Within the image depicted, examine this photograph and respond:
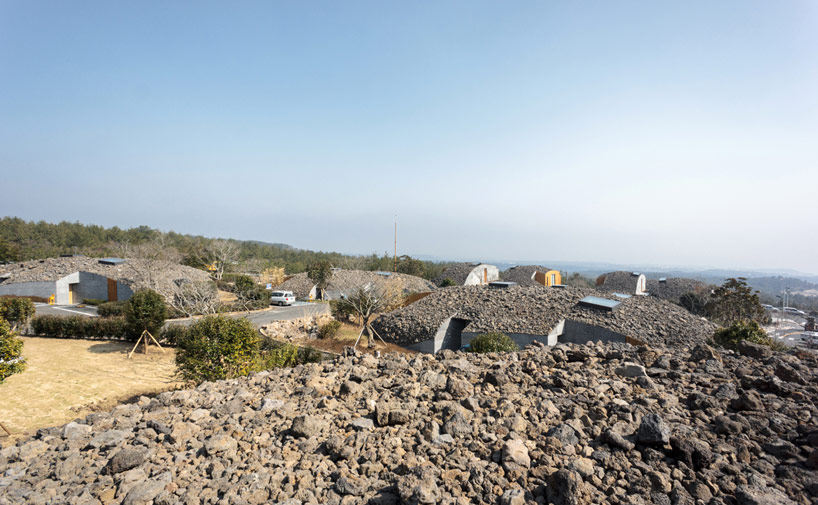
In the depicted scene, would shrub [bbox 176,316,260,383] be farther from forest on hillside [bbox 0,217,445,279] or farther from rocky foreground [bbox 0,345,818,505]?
forest on hillside [bbox 0,217,445,279]

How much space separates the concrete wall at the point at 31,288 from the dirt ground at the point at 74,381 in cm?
1396

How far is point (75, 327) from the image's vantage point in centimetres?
1549

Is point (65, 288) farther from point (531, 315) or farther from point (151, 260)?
point (531, 315)

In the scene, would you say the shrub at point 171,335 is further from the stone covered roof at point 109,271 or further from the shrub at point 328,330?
the stone covered roof at point 109,271

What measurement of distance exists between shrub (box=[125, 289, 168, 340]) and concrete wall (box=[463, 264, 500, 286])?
946 inches

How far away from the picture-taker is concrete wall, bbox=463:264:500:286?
113ft

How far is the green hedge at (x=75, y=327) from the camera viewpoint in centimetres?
1512

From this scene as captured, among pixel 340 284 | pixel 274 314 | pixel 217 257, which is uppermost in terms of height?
pixel 217 257

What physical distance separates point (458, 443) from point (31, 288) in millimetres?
34793

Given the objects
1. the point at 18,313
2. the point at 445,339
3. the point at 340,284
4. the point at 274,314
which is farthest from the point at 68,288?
the point at 445,339

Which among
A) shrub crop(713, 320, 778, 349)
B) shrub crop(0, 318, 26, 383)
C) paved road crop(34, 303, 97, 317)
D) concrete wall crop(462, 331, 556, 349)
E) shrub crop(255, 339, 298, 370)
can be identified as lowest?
paved road crop(34, 303, 97, 317)

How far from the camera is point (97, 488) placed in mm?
2965

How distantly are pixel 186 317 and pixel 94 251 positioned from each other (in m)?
37.1

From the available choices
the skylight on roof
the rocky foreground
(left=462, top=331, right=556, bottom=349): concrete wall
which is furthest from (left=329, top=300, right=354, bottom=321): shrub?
the rocky foreground
